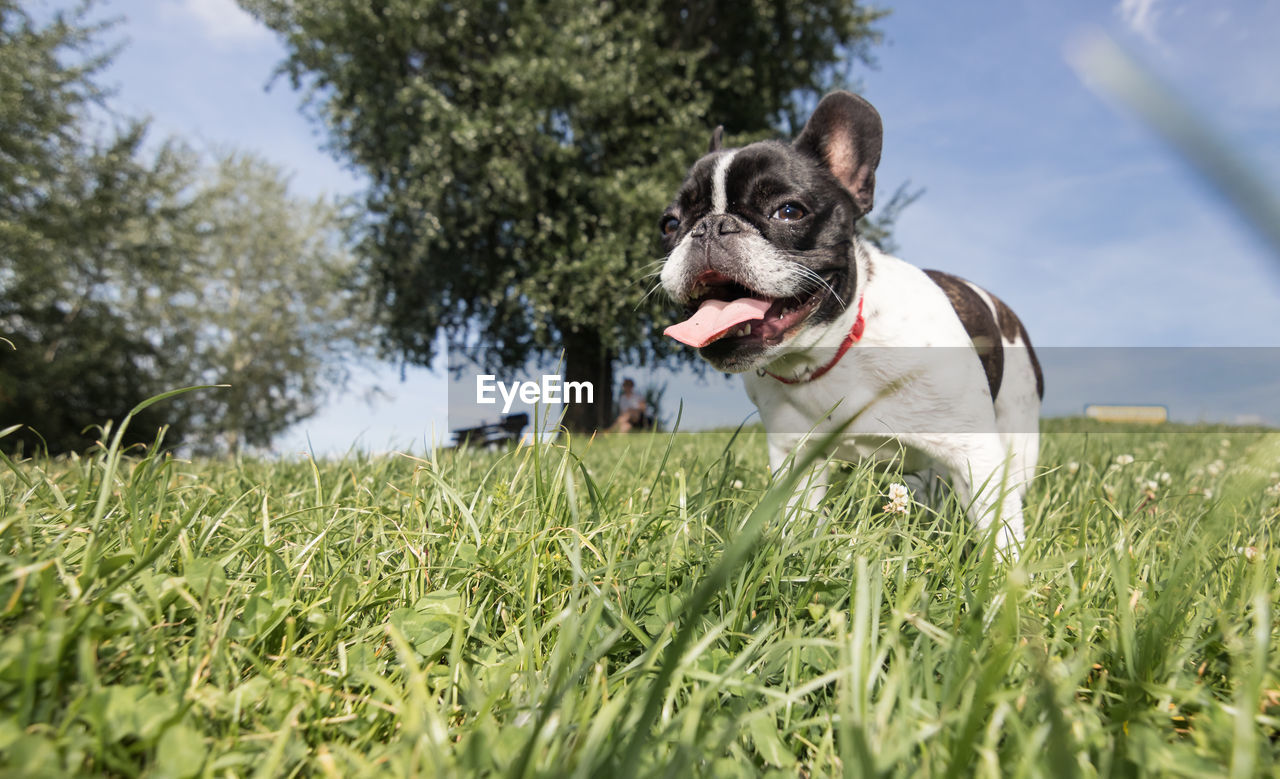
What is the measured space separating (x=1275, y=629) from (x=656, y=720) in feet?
5.23

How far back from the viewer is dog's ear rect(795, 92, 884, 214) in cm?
333

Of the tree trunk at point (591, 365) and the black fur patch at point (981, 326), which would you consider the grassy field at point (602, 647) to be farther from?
the tree trunk at point (591, 365)

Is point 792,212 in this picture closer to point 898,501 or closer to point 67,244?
point 898,501

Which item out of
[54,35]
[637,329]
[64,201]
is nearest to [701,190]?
[637,329]

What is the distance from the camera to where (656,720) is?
138 cm

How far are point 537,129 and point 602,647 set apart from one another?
1295 cm

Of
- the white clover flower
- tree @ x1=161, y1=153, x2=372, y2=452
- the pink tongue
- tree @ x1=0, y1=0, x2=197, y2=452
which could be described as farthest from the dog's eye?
tree @ x1=161, y1=153, x2=372, y2=452

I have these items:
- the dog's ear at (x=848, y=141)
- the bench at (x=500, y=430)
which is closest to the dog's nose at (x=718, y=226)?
the dog's ear at (x=848, y=141)

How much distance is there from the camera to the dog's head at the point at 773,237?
298cm

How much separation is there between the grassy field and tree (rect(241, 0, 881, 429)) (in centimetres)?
1080

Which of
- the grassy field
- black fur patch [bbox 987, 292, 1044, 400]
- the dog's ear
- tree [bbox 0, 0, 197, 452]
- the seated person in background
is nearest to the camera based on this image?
the grassy field

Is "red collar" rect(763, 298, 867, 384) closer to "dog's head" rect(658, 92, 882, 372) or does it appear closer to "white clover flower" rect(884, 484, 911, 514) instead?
"dog's head" rect(658, 92, 882, 372)

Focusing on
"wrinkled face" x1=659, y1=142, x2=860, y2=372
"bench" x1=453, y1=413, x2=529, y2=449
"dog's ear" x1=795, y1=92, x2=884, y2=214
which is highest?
"dog's ear" x1=795, y1=92, x2=884, y2=214

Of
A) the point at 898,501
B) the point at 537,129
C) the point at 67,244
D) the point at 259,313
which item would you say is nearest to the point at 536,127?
the point at 537,129
